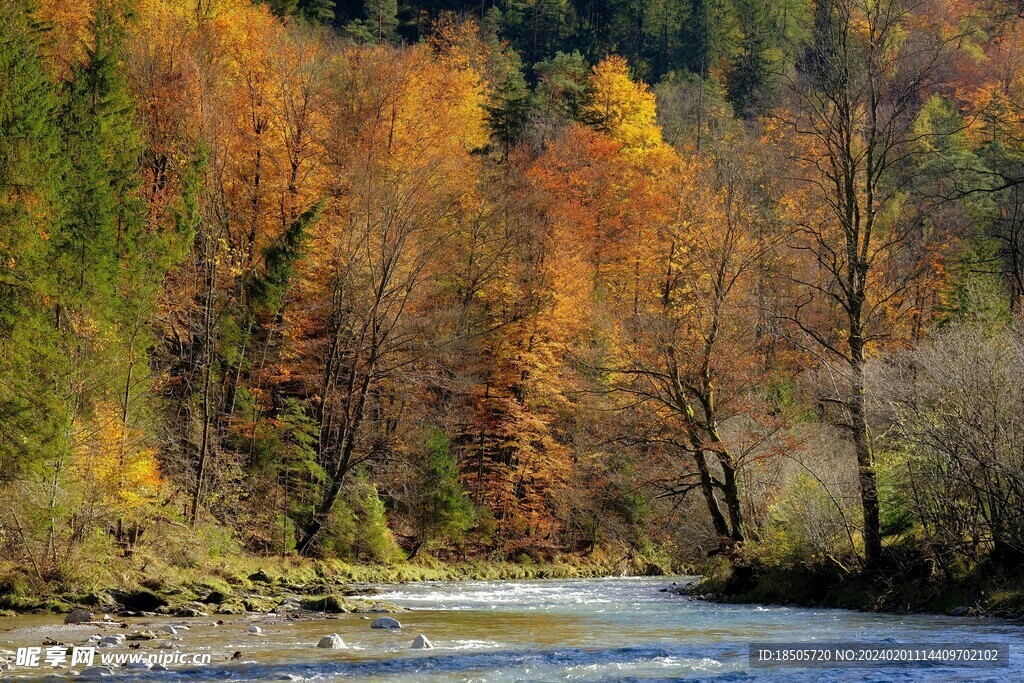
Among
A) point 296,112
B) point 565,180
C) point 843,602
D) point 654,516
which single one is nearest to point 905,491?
point 843,602

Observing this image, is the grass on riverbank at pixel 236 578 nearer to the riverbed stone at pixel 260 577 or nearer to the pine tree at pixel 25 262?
the riverbed stone at pixel 260 577

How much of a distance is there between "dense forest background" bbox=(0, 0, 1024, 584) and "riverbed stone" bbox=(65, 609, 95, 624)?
3.08 m

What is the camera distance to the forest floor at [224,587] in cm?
1698

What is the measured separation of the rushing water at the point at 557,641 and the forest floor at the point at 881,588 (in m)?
0.64

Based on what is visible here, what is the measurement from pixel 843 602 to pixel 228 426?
18010 mm

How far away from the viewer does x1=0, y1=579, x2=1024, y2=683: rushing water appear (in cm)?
1012

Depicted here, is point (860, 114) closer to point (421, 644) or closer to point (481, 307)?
point (421, 644)

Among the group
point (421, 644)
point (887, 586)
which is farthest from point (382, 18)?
point (421, 644)

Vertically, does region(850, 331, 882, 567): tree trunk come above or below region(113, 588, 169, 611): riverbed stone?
above

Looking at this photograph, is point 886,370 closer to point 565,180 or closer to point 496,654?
point 496,654

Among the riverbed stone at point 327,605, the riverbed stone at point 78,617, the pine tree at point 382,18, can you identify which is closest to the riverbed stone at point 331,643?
the riverbed stone at point 78,617

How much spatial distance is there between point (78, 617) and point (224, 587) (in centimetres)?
570

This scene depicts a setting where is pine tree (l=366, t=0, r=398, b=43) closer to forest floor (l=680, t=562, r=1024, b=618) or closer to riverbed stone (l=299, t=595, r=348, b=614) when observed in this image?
forest floor (l=680, t=562, r=1024, b=618)

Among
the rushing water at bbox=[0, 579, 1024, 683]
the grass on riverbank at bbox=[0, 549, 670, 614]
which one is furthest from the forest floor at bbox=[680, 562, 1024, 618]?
the grass on riverbank at bbox=[0, 549, 670, 614]
